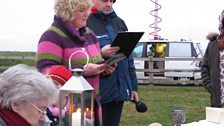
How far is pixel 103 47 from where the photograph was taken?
140 inches

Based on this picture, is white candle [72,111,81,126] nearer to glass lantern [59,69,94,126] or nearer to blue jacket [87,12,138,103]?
glass lantern [59,69,94,126]

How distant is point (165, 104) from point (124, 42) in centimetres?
655

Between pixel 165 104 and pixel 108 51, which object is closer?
pixel 108 51

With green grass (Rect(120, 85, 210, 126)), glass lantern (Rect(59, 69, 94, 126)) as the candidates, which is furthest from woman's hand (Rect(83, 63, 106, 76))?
green grass (Rect(120, 85, 210, 126))

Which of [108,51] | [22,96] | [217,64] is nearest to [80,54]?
[108,51]

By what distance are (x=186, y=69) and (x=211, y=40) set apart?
9.87m

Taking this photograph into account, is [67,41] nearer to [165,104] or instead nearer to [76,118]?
[76,118]

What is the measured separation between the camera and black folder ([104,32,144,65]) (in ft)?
10.3

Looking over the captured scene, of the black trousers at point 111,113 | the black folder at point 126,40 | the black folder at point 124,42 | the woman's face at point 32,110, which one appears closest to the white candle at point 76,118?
the woman's face at point 32,110

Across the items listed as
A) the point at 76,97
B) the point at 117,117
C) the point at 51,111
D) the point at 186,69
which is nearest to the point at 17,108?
the point at 76,97

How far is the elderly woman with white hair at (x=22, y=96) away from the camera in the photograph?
6.66 ft

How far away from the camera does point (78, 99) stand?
2.14 meters

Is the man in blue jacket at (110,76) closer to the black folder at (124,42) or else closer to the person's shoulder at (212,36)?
the black folder at (124,42)

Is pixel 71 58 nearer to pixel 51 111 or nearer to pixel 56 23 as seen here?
pixel 56 23
